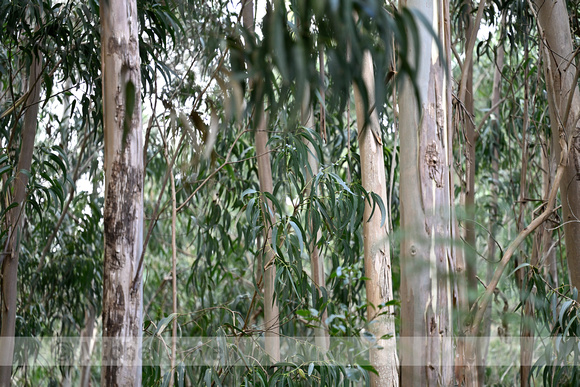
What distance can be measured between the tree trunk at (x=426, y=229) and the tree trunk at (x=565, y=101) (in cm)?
78

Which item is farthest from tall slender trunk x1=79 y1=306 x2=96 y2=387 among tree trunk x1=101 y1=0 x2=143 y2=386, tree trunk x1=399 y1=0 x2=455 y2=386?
tree trunk x1=399 y1=0 x2=455 y2=386

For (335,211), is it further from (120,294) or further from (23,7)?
→ (23,7)

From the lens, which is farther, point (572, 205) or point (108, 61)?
point (572, 205)

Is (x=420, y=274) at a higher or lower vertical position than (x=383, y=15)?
lower

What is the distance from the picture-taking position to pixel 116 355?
1355 mm

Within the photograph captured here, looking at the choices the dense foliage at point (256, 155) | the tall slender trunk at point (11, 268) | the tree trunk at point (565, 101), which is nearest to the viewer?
the dense foliage at point (256, 155)

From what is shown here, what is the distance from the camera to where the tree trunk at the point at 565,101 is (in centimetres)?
197

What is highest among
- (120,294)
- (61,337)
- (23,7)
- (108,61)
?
(23,7)

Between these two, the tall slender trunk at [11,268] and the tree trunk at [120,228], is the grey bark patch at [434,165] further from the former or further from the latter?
the tall slender trunk at [11,268]

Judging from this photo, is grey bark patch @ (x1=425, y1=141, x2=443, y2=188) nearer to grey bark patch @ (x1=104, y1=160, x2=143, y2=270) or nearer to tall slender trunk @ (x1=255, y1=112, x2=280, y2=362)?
grey bark patch @ (x1=104, y1=160, x2=143, y2=270)

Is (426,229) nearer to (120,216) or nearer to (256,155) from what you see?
(120,216)

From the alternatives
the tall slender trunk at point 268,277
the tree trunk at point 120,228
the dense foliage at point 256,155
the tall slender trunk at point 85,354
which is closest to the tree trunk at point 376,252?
the dense foliage at point 256,155

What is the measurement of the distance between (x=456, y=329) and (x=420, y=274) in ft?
0.94

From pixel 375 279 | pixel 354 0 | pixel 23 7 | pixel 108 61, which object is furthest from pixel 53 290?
pixel 354 0
